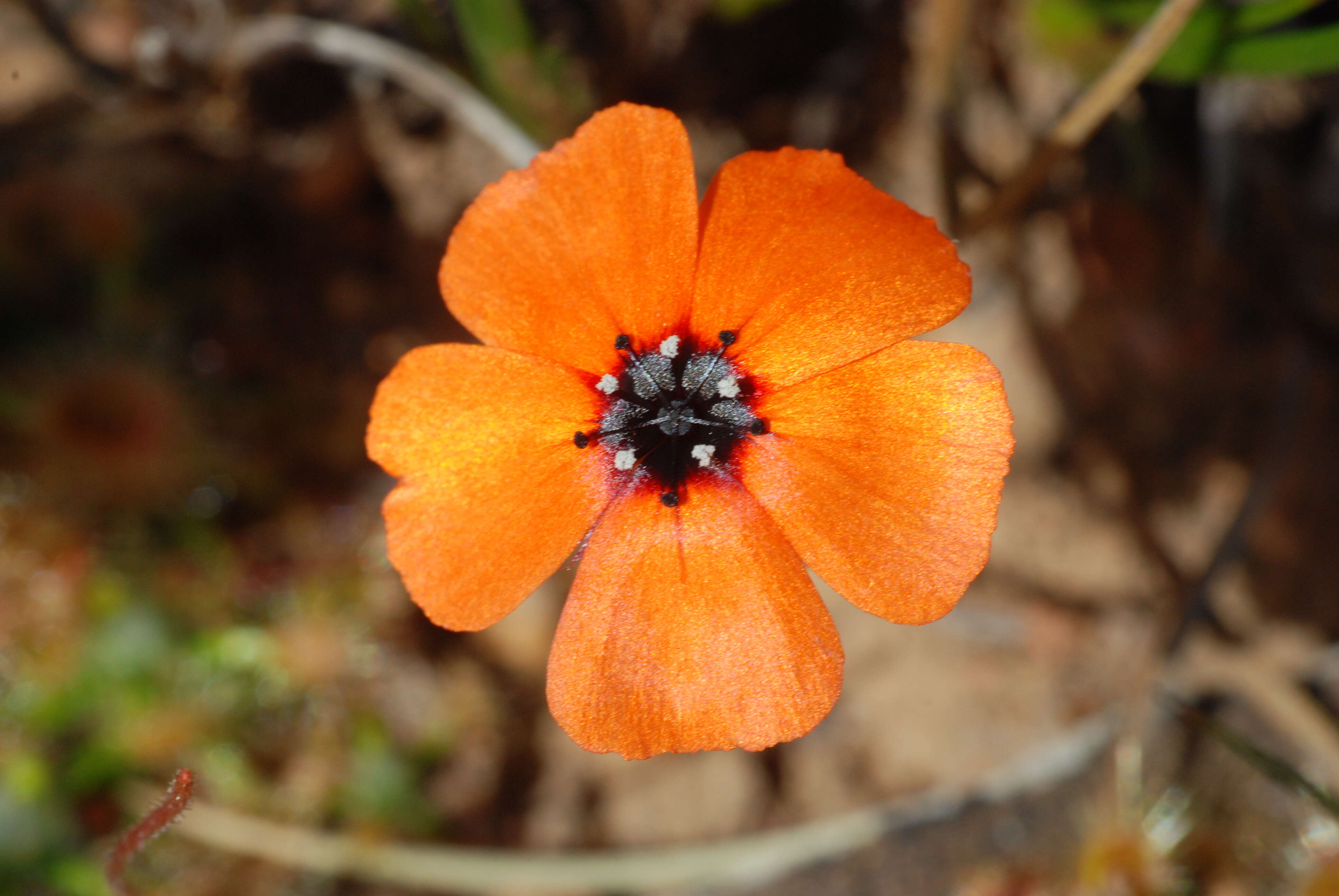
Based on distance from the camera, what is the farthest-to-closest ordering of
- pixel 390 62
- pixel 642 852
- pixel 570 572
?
pixel 642 852 → pixel 570 572 → pixel 390 62

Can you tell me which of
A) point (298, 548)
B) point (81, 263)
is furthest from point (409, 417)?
point (81, 263)

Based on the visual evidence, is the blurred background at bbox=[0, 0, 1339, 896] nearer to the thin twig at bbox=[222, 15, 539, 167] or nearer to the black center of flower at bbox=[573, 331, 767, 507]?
the thin twig at bbox=[222, 15, 539, 167]

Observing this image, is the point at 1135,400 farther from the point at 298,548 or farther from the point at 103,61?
the point at 103,61

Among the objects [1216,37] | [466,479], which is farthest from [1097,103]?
[466,479]

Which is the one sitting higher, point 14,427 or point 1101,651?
point 14,427

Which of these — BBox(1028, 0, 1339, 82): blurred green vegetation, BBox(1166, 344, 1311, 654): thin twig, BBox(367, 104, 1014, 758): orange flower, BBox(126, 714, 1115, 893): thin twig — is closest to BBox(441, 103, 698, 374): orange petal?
BBox(367, 104, 1014, 758): orange flower

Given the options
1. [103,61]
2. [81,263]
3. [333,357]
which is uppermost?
[103,61]

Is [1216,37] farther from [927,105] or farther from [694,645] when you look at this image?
[694,645]
